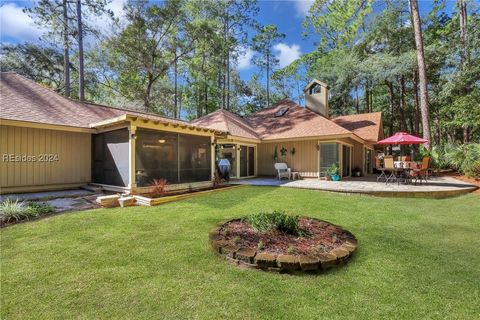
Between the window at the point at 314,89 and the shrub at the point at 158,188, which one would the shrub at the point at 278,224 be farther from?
the window at the point at 314,89

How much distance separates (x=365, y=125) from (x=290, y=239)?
15.8m

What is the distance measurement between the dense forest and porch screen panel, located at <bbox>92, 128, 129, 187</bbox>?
20.3 feet

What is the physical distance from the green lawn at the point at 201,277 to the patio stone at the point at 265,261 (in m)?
0.10

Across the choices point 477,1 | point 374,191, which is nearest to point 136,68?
point 374,191

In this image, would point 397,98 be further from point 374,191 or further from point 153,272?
point 153,272

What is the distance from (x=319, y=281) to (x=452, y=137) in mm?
34316

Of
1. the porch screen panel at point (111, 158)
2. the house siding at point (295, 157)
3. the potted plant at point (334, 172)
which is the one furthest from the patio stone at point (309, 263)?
the house siding at point (295, 157)

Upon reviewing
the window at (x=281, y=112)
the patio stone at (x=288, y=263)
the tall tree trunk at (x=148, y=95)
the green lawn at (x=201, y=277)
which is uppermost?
the tall tree trunk at (x=148, y=95)

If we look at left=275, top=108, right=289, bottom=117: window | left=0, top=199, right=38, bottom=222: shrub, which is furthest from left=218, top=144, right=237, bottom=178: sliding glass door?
left=0, top=199, right=38, bottom=222: shrub

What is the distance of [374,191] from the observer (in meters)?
8.12

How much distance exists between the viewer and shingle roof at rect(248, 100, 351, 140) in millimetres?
12625

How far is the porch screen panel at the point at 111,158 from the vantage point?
7859 mm

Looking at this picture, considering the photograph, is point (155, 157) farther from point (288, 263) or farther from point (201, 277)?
point (288, 263)

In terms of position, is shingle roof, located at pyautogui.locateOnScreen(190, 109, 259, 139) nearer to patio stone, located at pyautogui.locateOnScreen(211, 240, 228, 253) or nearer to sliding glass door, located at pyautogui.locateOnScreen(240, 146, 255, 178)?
sliding glass door, located at pyautogui.locateOnScreen(240, 146, 255, 178)
